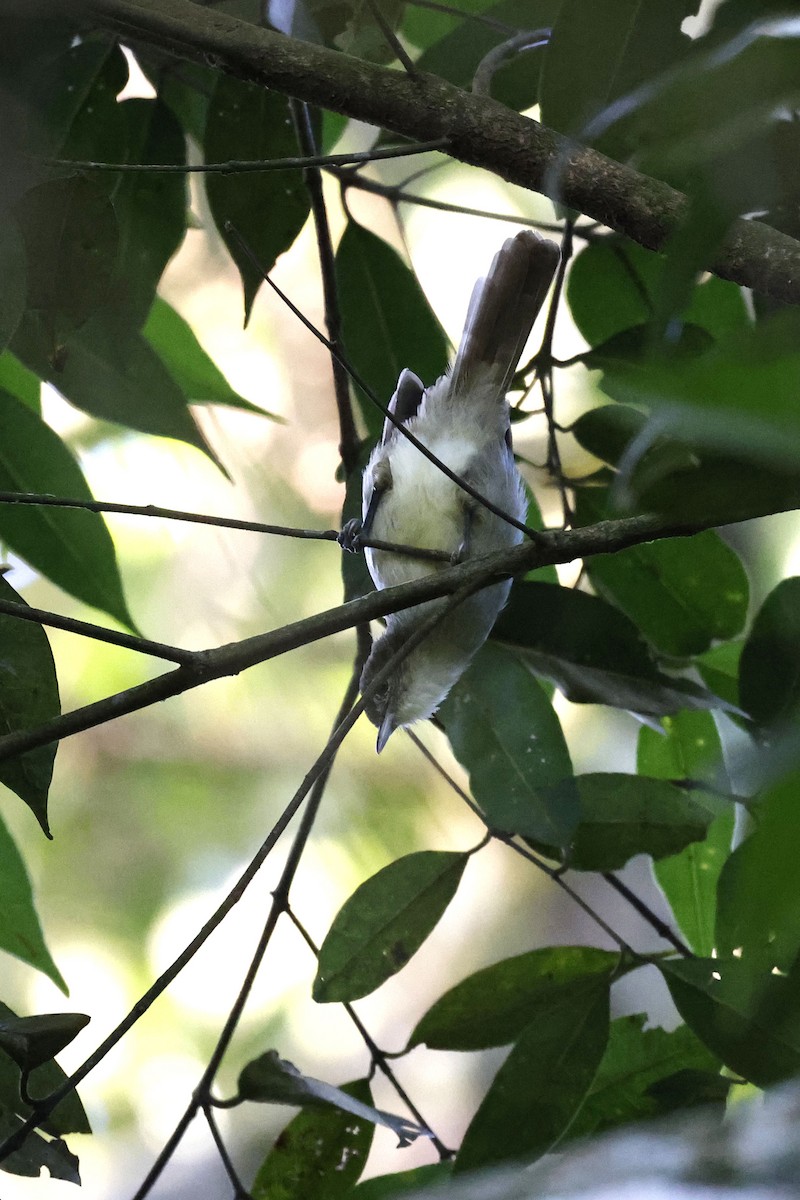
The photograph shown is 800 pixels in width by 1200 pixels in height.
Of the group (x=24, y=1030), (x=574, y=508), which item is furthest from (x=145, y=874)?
(x=24, y=1030)

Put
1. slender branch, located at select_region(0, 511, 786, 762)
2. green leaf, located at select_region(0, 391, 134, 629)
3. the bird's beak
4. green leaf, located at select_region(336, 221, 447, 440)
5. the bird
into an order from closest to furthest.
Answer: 1. slender branch, located at select_region(0, 511, 786, 762)
2. green leaf, located at select_region(0, 391, 134, 629)
3. green leaf, located at select_region(336, 221, 447, 440)
4. the bird
5. the bird's beak

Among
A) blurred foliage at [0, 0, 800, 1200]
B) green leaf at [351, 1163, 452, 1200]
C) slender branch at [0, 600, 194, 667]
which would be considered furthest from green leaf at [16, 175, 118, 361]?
green leaf at [351, 1163, 452, 1200]

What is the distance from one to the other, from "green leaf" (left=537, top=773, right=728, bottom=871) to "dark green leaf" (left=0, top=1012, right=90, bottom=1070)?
57 centimetres

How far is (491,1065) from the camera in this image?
12.7ft

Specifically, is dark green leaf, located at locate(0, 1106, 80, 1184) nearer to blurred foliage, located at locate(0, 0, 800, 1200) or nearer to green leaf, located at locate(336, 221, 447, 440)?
blurred foliage, located at locate(0, 0, 800, 1200)

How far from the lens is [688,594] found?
1420mm

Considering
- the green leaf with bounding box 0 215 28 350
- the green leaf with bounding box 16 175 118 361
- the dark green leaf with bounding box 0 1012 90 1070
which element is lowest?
the dark green leaf with bounding box 0 1012 90 1070

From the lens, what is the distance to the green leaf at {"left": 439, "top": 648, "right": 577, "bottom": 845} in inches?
47.5

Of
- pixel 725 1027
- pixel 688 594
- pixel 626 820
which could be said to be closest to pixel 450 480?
pixel 688 594

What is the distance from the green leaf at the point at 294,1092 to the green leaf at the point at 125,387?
0.73 m

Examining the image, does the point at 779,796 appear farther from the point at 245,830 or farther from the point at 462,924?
the point at 462,924

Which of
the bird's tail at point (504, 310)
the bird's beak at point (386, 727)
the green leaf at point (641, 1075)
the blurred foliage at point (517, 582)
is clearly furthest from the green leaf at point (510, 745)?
the bird's tail at point (504, 310)

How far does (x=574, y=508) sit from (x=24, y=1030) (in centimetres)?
95

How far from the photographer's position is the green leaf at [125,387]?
→ 1.41 meters
